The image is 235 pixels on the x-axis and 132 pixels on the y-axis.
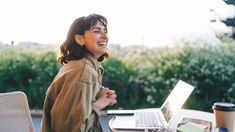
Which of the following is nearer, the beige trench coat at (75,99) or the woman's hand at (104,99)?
the beige trench coat at (75,99)

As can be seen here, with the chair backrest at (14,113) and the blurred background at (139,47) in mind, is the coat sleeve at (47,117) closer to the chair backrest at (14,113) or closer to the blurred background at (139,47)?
the chair backrest at (14,113)

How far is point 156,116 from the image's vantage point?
2.13 meters

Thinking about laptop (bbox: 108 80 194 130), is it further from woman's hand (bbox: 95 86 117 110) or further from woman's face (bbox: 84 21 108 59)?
woman's face (bbox: 84 21 108 59)

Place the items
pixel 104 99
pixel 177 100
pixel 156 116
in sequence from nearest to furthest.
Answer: pixel 104 99 < pixel 177 100 < pixel 156 116

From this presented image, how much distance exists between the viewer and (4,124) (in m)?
1.70

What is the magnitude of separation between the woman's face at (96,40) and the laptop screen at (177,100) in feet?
1.59

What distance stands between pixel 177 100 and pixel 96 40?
570 millimetres

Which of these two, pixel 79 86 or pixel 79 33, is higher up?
pixel 79 33

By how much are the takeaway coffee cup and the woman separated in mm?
497

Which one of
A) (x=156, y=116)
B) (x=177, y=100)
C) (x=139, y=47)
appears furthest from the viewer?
(x=139, y=47)

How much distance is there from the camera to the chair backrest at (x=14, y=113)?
1700 millimetres

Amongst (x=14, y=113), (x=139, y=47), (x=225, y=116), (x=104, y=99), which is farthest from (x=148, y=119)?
(x=139, y=47)

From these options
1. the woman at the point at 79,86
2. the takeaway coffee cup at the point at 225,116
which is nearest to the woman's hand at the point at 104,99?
the woman at the point at 79,86

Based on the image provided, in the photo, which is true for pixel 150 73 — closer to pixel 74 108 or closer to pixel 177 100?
pixel 177 100
